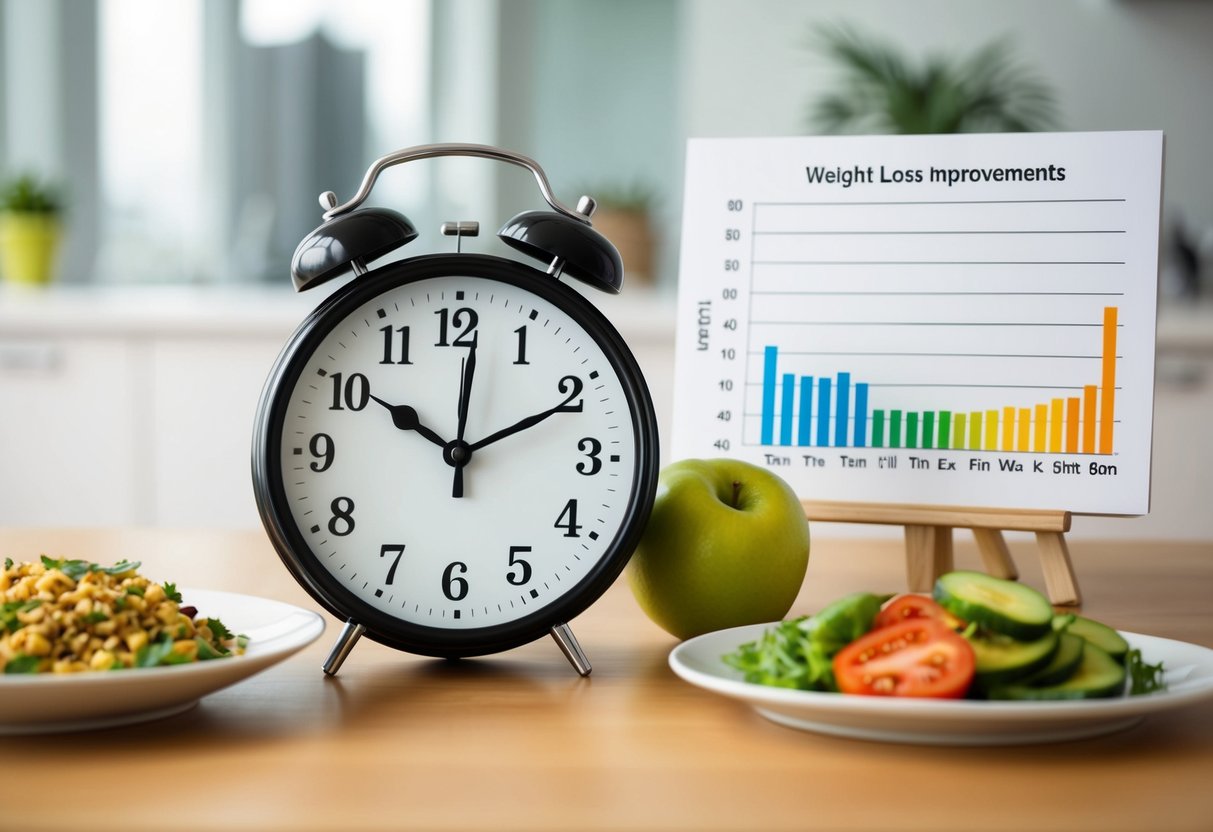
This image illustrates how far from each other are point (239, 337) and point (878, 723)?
2.34 meters

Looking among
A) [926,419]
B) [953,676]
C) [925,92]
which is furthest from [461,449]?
[925,92]

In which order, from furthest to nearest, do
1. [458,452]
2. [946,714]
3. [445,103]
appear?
[445,103] → [458,452] → [946,714]

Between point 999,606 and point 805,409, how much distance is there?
488 millimetres

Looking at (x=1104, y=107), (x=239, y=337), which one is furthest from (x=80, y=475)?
(x=1104, y=107)

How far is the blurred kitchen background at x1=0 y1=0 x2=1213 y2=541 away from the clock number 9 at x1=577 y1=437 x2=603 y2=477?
7.13ft

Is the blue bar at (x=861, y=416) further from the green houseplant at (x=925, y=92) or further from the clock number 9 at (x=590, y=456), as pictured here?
the green houseplant at (x=925, y=92)

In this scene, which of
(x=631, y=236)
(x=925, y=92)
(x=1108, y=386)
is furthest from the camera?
(x=631, y=236)

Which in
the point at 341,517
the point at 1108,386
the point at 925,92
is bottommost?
the point at 341,517

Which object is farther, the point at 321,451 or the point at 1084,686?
the point at 321,451

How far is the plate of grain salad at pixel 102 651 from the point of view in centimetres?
64

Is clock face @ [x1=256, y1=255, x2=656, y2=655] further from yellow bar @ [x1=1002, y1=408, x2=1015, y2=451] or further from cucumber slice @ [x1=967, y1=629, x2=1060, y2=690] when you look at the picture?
yellow bar @ [x1=1002, y1=408, x2=1015, y2=451]

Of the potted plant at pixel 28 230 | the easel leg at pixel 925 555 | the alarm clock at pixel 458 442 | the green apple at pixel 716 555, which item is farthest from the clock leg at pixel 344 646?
the potted plant at pixel 28 230

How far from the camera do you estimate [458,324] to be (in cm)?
86

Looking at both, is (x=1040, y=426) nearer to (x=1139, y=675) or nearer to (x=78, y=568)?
(x=1139, y=675)
